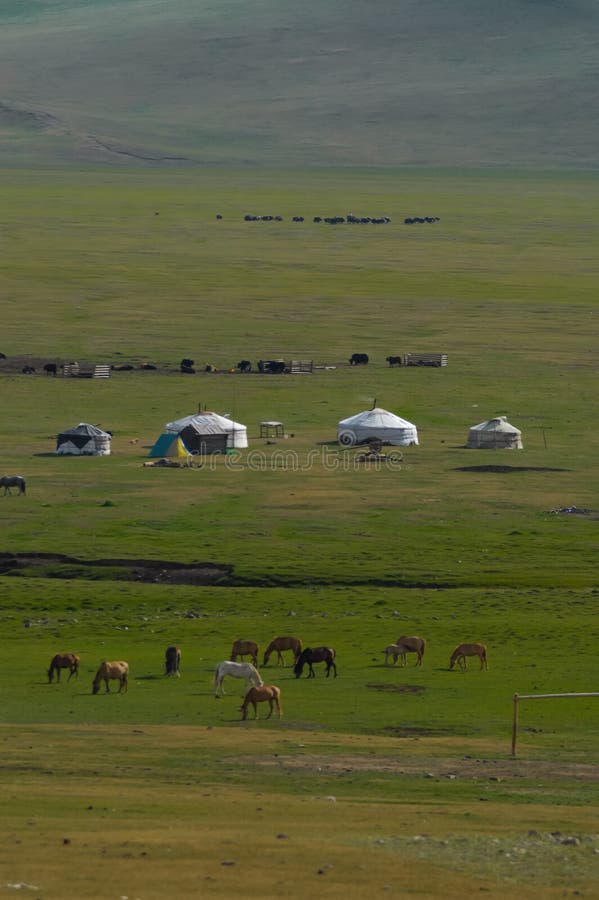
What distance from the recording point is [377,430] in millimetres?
83875

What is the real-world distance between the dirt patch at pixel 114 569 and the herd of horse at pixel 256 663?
9480mm

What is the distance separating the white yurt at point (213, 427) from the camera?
268ft

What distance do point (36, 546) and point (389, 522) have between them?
13.0 meters

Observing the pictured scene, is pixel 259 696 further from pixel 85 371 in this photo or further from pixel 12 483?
pixel 85 371

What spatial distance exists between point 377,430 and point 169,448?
10.5 meters

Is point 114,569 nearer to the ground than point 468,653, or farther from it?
farther from it

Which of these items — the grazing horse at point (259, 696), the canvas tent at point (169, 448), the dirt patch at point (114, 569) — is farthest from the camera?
the canvas tent at point (169, 448)

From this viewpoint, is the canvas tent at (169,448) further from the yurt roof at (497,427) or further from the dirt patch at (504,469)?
the yurt roof at (497,427)

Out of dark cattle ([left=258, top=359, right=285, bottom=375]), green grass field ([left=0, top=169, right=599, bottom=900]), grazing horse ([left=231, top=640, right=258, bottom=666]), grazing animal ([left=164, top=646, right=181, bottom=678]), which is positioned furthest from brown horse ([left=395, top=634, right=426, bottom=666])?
dark cattle ([left=258, top=359, right=285, bottom=375])

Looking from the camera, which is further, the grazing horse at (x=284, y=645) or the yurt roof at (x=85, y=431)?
the yurt roof at (x=85, y=431)

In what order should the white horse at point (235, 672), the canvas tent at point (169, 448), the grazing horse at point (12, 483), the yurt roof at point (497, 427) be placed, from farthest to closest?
1. the yurt roof at point (497, 427)
2. the canvas tent at point (169, 448)
3. the grazing horse at point (12, 483)
4. the white horse at point (235, 672)

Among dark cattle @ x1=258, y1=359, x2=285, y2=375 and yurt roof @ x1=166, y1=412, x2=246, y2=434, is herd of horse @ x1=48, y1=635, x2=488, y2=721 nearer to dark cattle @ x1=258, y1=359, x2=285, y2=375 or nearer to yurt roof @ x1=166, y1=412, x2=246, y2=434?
yurt roof @ x1=166, y1=412, x2=246, y2=434

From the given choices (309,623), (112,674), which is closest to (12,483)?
(309,623)

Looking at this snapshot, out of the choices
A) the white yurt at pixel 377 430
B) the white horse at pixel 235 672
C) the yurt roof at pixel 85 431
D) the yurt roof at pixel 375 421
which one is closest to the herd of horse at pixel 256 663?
the white horse at pixel 235 672
